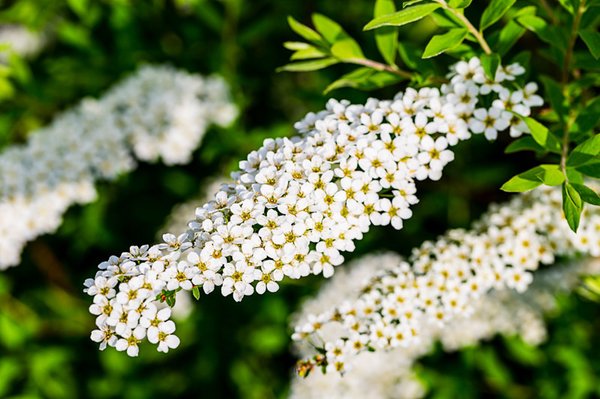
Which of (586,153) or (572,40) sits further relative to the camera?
(572,40)

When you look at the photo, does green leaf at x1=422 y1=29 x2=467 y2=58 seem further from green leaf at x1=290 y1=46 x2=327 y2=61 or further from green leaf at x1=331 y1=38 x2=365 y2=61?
green leaf at x1=290 y1=46 x2=327 y2=61

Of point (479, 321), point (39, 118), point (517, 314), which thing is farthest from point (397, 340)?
point (39, 118)

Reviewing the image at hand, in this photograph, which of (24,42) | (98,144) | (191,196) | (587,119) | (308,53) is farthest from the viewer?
(24,42)

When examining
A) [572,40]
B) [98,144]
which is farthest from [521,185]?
[98,144]

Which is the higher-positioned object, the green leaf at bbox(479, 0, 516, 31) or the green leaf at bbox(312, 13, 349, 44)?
the green leaf at bbox(312, 13, 349, 44)

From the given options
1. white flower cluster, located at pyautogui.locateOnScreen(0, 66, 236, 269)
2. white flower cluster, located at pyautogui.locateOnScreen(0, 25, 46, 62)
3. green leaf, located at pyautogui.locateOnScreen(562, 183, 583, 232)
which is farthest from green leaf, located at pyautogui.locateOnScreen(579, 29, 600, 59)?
white flower cluster, located at pyautogui.locateOnScreen(0, 25, 46, 62)

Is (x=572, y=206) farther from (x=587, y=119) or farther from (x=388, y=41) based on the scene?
(x=388, y=41)
